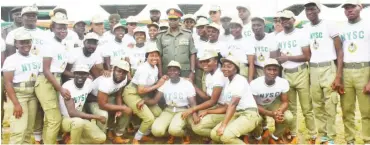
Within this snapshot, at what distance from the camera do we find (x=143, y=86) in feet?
14.6

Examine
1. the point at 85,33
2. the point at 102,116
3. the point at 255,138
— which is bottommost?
the point at 255,138

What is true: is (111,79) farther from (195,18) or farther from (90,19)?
(195,18)

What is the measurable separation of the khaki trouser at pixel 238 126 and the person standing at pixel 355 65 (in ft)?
2.82

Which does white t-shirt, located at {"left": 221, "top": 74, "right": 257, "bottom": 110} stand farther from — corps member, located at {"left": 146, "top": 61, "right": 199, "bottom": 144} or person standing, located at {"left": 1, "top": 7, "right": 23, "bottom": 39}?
person standing, located at {"left": 1, "top": 7, "right": 23, "bottom": 39}

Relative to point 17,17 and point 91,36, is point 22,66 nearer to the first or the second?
point 17,17

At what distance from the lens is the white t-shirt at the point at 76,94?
14.2 ft

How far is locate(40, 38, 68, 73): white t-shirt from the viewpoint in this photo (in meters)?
4.27

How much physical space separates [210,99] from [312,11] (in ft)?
4.19

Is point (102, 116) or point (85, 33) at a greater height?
point (85, 33)

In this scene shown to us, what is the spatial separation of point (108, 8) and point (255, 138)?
6.44 feet

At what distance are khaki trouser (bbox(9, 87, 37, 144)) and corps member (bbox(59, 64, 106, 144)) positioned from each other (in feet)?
0.88

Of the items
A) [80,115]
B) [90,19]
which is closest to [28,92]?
[80,115]

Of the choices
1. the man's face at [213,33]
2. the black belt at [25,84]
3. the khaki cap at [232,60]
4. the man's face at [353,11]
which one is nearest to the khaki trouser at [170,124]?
the khaki cap at [232,60]

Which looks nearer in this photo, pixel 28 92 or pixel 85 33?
pixel 28 92
